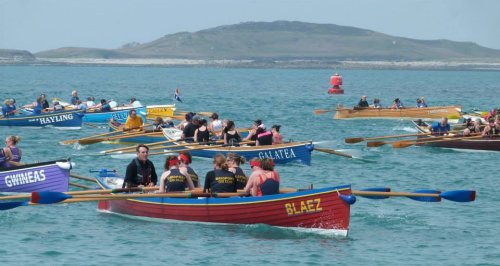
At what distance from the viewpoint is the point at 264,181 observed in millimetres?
23359

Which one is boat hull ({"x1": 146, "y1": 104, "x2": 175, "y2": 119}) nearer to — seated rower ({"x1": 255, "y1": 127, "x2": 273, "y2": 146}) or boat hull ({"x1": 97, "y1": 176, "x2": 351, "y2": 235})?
seated rower ({"x1": 255, "y1": 127, "x2": 273, "y2": 146})

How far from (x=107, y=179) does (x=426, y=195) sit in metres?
8.66

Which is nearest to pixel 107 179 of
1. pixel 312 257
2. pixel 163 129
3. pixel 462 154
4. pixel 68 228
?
pixel 68 228

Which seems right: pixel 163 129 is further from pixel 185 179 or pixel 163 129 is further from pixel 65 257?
pixel 65 257

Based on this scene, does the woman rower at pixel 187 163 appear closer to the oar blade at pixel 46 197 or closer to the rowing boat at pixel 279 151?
the oar blade at pixel 46 197

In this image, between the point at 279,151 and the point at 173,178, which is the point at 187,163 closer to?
the point at 173,178

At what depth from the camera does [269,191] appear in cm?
2341

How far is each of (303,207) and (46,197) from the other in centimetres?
525

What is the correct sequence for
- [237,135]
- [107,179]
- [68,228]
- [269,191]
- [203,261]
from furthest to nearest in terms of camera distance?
[237,135], [107,179], [68,228], [269,191], [203,261]

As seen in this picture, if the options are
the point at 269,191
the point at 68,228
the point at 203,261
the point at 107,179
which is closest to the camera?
the point at 203,261

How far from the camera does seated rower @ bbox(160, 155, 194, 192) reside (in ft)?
79.9

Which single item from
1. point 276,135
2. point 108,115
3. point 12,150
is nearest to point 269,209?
point 12,150

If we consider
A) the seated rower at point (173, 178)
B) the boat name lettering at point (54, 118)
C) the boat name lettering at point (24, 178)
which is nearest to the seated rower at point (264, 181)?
the seated rower at point (173, 178)

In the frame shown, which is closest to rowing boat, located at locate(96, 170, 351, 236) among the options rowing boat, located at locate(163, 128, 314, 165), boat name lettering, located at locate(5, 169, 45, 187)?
boat name lettering, located at locate(5, 169, 45, 187)
